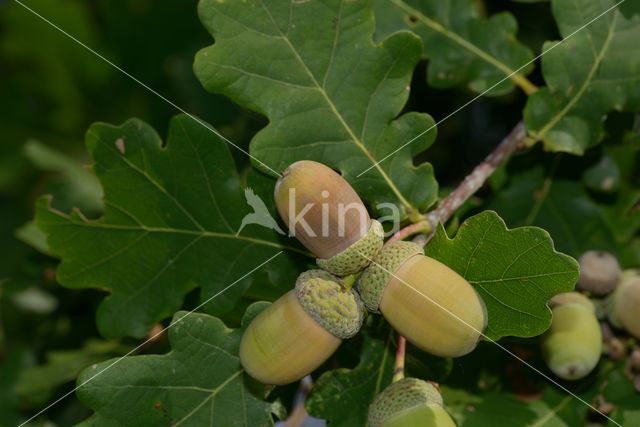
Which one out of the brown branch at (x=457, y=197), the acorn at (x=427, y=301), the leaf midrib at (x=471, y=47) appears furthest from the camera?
the leaf midrib at (x=471, y=47)

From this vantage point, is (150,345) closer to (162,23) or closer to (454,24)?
(454,24)

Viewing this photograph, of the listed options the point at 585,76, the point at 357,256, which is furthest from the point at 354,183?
the point at 585,76

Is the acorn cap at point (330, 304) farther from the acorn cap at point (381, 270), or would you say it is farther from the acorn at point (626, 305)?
the acorn at point (626, 305)

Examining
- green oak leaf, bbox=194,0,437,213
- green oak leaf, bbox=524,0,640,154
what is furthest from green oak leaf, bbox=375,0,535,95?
green oak leaf, bbox=194,0,437,213

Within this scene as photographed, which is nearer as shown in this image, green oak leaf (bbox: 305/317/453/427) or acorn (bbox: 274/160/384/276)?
acorn (bbox: 274/160/384/276)

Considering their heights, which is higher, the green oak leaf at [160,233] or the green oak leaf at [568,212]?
the green oak leaf at [160,233]

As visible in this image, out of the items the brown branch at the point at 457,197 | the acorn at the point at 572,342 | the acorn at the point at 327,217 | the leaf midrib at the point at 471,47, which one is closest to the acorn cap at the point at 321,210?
the acorn at the point at 327,217

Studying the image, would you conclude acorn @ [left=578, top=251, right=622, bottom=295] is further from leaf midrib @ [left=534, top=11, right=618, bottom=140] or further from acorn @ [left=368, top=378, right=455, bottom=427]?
acorn @ [left=368, top=378, right=455, bottom=427]
